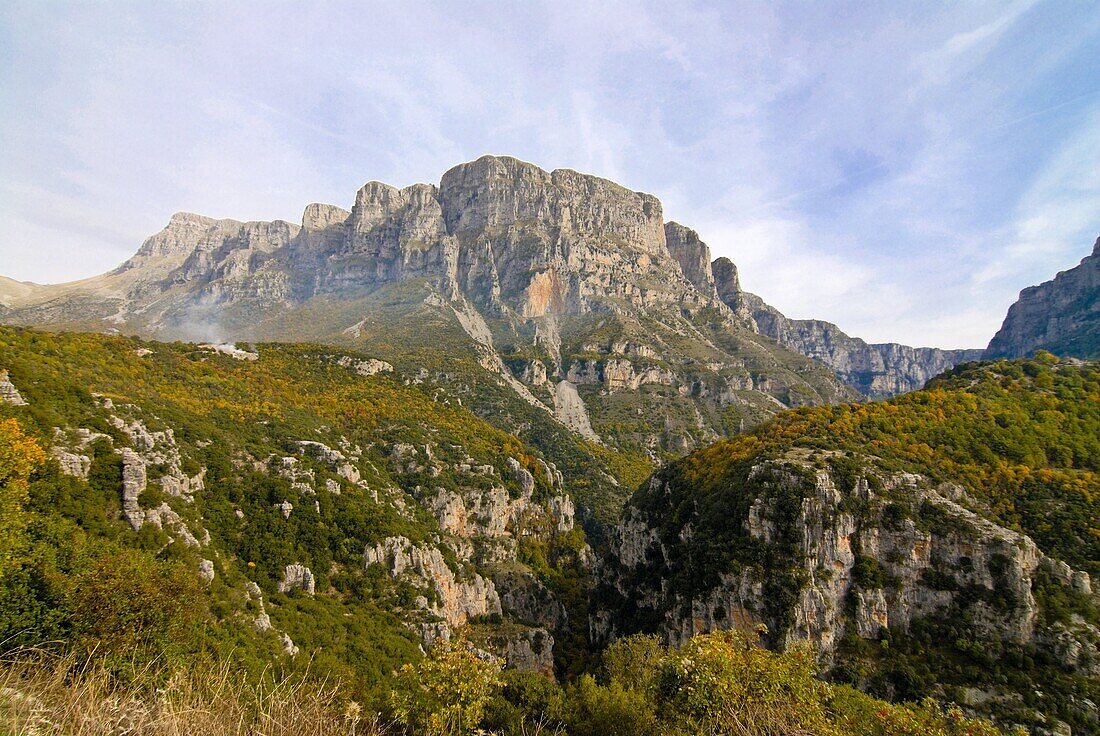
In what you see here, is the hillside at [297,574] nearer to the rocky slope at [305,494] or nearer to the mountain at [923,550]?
the rocky slope at [305,494]

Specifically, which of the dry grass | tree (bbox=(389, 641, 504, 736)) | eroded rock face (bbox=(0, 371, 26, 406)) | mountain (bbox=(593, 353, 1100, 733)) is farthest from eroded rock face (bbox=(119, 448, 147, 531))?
mountain (bbox=(593, 353, 1100, 733))

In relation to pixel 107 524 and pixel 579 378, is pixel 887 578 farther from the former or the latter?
pixel 579 378

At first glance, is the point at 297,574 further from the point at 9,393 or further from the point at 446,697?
the point at 446,697

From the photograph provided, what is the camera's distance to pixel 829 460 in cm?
4247

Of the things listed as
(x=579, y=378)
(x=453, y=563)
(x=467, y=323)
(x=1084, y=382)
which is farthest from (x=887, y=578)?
(x=467, y=323)

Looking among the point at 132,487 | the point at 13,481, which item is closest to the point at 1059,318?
the point at 132,487

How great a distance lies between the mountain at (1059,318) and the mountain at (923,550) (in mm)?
105570

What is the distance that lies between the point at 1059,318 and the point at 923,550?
187 m

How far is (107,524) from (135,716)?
2425 cm

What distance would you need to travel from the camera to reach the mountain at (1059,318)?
4980 inches

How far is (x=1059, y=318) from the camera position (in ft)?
502

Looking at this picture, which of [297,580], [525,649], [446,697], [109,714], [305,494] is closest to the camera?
[109,714]

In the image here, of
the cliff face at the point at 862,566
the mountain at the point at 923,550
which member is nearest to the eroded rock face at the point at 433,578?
the mountain at the point at 923,550

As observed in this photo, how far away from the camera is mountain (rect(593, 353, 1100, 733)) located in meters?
30.6
